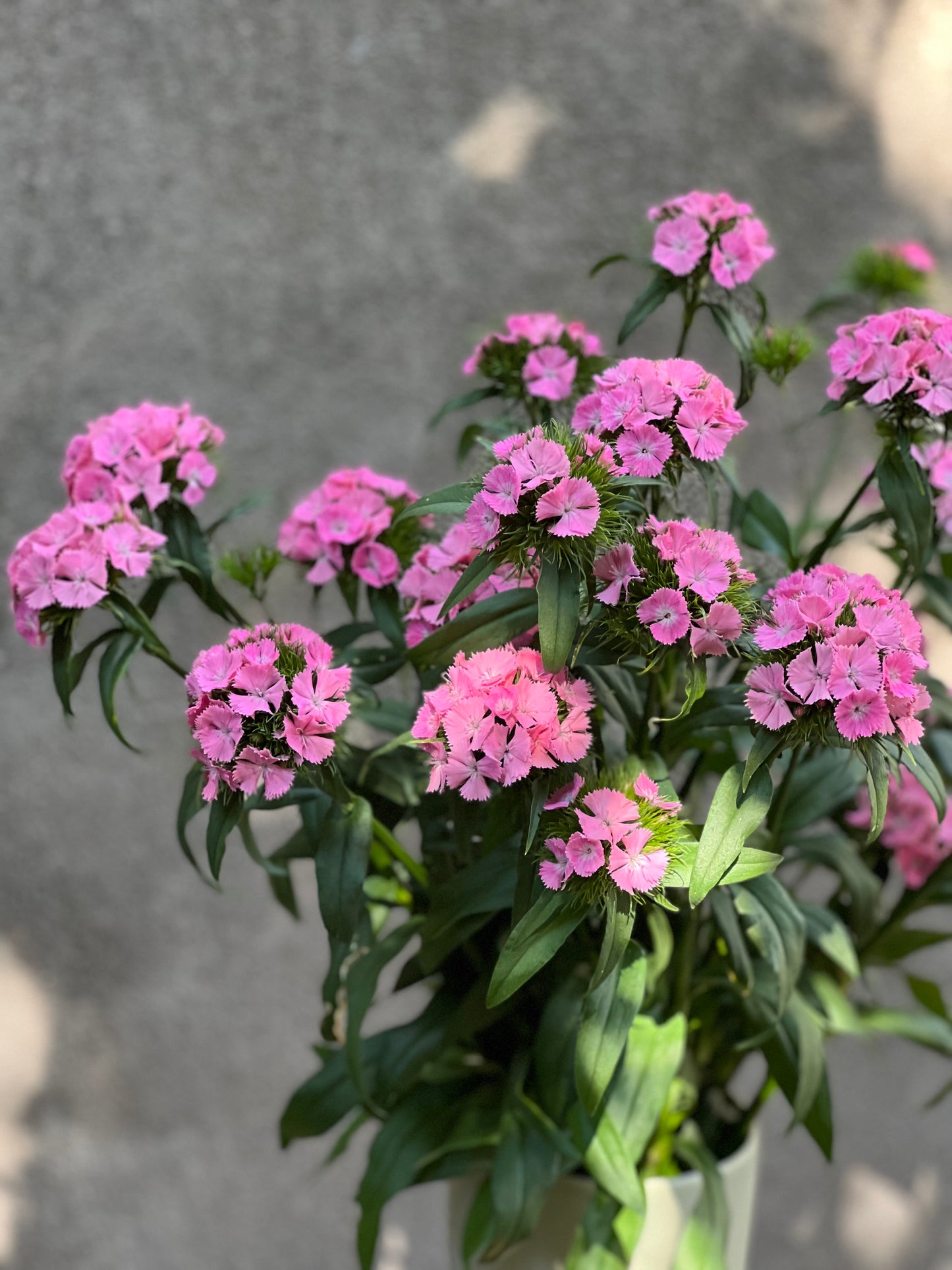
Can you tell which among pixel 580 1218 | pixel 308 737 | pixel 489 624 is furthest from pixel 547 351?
pixel 580 1218

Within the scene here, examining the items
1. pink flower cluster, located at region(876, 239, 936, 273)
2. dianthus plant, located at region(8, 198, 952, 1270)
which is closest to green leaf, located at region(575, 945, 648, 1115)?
dianthus plant, located at region(8, 198, 952, 1270)

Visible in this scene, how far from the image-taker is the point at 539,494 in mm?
563

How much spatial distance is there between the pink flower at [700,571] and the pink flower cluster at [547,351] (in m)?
0.23

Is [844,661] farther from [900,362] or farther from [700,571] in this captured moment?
[900,362]

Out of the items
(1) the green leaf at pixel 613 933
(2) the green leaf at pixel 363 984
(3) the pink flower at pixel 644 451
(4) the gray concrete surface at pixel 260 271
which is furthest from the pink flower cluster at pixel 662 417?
(4) the gray concrete surface at pixel 260 271

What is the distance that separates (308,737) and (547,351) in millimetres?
326

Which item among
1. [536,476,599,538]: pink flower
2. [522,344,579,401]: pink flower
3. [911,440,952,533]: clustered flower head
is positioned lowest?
[536,476,599,538]: pink flower

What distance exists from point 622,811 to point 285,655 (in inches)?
7.5

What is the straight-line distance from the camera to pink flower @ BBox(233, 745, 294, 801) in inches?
23.3

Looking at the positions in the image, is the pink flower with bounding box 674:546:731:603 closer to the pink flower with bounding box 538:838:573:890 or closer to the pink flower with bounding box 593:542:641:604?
the pink flower with bounding box 593:542:641:604

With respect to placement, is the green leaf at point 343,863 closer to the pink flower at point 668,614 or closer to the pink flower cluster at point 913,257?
the pink flower at point 668,614

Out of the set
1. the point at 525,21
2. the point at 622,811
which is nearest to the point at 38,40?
the point at 525,21

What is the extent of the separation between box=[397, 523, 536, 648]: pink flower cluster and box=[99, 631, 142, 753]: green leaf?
6.6 inches

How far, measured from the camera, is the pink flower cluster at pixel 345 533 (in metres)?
0.75
